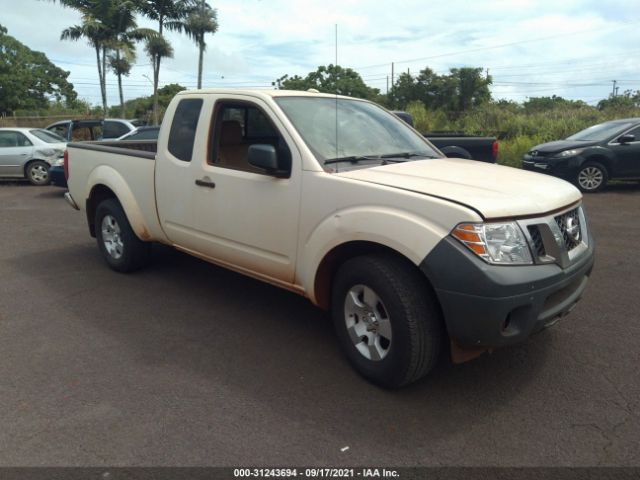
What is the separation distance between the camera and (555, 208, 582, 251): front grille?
3.24 meters

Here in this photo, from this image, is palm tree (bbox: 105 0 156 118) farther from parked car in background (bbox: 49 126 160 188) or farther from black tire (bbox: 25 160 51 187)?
parked car in background (bbox: 49 126 160 188)

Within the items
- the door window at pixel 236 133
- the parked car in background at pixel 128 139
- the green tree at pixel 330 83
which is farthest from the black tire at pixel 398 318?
the green tree at pixel 330 83

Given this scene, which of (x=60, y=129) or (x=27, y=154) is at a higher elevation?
(x=60, y=129)

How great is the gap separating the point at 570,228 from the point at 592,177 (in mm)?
9126

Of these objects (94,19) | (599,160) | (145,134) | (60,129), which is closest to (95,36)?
(94,19)

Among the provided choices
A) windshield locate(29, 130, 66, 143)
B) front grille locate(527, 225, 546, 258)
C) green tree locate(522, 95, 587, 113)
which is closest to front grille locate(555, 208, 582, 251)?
front grille locate(527, 225, 546, 258)

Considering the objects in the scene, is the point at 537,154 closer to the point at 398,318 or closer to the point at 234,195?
the point at 234,195

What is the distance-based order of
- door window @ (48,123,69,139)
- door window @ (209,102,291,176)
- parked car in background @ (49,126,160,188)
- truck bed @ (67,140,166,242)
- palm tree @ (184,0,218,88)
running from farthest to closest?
palm tree @ (184,0,218,88), door window @ (48,123,69,139), parked car in background @ (49,126,160,188), truck bed @ (67,140,166,242), door window @ (209,102,291,176)

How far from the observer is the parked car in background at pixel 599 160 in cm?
1121

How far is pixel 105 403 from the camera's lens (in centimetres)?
317

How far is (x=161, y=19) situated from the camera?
29344 mm

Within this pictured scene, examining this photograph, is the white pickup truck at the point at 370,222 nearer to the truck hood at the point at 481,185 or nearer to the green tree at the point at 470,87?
the truck hood at the point at 481,185

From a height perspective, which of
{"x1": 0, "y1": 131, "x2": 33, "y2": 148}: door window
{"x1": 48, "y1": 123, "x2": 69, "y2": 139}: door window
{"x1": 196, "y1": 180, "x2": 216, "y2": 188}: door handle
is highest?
{"x1": 48, "y1": 123, "x2": 69, "y2": 139}: door window

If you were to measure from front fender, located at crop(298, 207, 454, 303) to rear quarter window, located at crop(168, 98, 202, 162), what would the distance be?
5.30ft
